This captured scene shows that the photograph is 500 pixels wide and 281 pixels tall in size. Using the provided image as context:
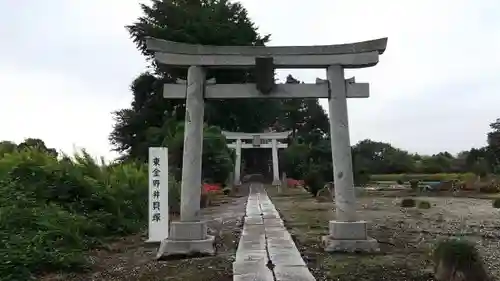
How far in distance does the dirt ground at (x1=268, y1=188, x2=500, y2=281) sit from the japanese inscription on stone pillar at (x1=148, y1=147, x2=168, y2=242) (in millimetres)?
2151

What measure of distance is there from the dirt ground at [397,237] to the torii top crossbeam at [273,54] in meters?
2.66

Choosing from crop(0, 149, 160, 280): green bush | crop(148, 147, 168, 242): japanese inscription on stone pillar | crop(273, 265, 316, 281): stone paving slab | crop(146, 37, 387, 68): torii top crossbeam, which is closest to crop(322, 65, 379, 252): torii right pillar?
crop(146, 37, 387, 68): torii top crossbeam

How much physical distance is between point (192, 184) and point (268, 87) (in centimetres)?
174

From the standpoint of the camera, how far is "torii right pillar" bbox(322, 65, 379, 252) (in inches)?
262

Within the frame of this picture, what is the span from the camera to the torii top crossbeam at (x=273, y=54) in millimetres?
6922

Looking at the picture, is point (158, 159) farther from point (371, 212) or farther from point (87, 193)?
point (371, 212)

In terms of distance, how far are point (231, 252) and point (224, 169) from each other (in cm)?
1416

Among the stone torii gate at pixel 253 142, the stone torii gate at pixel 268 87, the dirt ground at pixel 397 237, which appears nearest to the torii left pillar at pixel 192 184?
the stone torii gate at pixel 268 87

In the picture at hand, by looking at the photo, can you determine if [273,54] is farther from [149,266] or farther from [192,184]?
[149,266]

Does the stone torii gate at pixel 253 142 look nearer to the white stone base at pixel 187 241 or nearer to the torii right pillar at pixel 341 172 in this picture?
the torii right pillar at pixel 341 172

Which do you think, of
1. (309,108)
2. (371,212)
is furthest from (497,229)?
(309,108)

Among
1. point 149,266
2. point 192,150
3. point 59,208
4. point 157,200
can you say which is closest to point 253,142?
point 157,200

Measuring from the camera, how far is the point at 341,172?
6906mm

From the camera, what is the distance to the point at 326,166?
21.3 m
